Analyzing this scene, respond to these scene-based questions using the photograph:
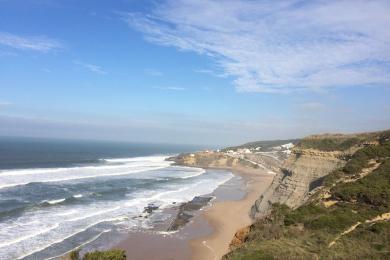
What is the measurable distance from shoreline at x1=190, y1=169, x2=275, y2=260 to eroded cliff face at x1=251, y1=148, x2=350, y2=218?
7.15ft

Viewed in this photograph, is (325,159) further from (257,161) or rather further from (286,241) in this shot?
(257,161)

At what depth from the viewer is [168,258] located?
26234 millimetres

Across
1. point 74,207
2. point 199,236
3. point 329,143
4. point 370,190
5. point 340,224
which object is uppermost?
point 329,143

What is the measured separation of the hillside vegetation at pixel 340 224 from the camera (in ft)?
47.0

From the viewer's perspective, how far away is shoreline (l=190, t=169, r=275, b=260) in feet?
93.0

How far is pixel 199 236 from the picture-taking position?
32188 millimetres

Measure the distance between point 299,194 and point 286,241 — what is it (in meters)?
19.2

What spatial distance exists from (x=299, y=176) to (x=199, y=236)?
10.4m

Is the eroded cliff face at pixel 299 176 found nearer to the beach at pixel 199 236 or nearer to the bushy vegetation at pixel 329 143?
the bushy vegetation at pixel 329 143

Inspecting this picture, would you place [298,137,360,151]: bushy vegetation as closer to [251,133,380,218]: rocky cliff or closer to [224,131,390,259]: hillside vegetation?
[251,133,380,218]: rocky cliff

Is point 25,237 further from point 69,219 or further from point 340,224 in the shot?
point 340,224

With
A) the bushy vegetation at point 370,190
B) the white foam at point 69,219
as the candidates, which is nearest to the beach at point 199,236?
the white foam at point 69,219

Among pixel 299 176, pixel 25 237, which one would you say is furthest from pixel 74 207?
pixel 299 176

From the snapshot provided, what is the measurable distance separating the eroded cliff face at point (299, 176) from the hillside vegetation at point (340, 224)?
590 cm
